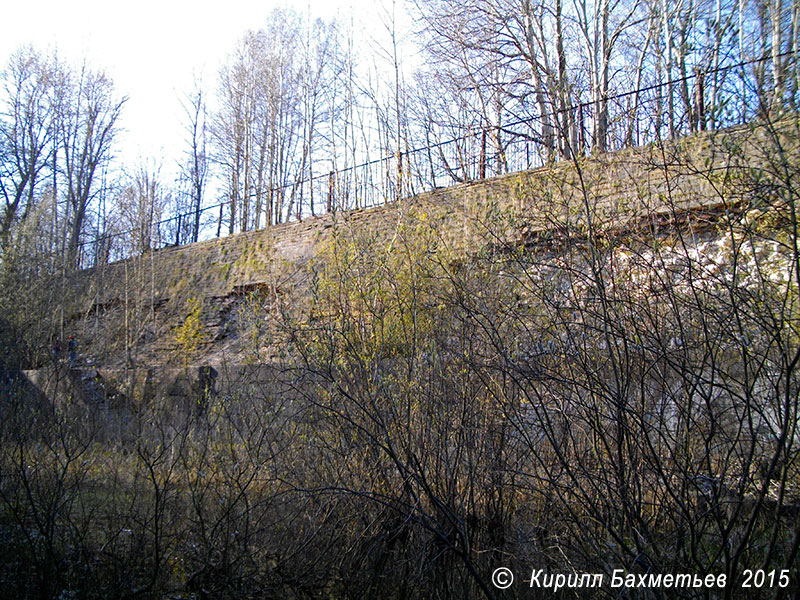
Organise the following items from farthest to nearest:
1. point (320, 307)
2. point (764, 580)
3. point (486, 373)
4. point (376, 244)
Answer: point (376, 244), point (320, 307), point (486, 373), point (764, 580)

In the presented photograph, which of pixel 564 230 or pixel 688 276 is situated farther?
pixel 564 230

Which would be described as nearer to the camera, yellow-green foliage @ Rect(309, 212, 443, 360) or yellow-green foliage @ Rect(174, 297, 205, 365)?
yellow-green foliage @ Rect(309, 212, 443, 360)

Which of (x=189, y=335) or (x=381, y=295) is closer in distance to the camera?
(x=381, y=295)

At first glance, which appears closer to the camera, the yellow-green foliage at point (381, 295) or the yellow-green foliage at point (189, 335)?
the yellow-green foliage at point (381, 295)

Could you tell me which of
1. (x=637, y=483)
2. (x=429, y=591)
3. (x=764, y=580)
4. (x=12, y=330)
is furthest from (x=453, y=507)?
(x=12, y=330)

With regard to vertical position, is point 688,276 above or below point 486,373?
above

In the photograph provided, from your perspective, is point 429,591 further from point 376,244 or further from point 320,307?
point 376,244

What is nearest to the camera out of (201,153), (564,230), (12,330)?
(564,230)

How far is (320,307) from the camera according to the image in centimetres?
434

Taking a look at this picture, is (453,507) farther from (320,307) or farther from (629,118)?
(629,118)

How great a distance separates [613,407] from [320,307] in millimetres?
2264

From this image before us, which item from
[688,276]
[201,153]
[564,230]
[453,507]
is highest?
[201,153]

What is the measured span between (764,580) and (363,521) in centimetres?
210

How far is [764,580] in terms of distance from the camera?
2680 millimetres
